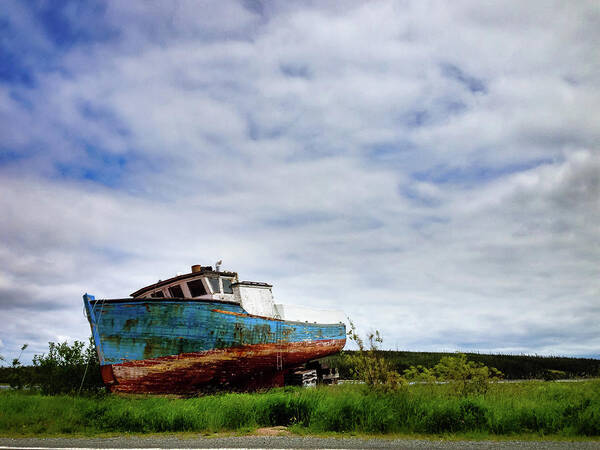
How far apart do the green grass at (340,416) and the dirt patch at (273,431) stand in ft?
0.79

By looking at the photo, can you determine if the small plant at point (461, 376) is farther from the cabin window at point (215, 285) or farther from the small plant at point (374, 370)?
the cabin window at point (215, 285)

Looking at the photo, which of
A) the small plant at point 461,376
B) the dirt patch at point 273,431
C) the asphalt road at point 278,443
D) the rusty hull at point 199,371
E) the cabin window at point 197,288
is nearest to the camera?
the asphalt road at point 278,443

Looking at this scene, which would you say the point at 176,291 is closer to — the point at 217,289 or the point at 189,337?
the point at 217,289

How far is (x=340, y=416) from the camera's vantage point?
8.89 meters

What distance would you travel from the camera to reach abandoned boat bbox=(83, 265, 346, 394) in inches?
600

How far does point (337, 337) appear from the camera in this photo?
2455 cm

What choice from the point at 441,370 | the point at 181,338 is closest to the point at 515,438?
the point at 441,370

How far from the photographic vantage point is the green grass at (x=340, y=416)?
8.54 meters

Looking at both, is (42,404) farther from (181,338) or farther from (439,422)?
(439,422)

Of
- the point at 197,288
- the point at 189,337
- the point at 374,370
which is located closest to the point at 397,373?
the point at 374,370

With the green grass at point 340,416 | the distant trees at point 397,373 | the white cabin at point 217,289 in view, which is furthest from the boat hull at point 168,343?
the distant trees at point 397,373

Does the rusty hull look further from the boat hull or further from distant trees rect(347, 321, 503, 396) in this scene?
distant trees rect(347, 321, 503, 396)

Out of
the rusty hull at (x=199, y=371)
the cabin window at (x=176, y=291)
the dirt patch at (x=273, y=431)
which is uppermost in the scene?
the cabin window at (x=176, y=291)

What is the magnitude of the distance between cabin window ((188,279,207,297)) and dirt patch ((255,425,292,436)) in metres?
9.63
